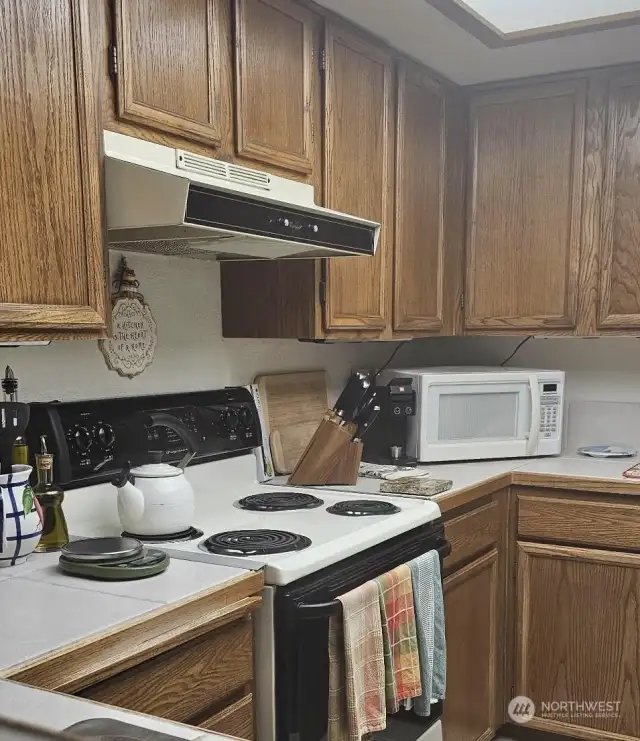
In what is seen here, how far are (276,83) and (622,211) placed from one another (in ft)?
4.41

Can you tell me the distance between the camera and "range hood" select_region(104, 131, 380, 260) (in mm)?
1422

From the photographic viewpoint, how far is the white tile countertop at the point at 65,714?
2.20 ft

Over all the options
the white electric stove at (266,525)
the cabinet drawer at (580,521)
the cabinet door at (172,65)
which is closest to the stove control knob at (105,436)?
the white electric stove at (266,525)

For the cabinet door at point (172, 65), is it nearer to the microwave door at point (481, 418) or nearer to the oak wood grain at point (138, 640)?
the oak wood grain at point (138, 640)

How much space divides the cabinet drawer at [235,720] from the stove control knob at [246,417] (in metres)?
0.92

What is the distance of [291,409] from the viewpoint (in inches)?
97.1

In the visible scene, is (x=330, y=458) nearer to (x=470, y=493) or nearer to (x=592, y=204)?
(x=470, y=493)

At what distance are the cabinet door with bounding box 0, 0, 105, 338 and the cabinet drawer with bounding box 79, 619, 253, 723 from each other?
0.57 meters

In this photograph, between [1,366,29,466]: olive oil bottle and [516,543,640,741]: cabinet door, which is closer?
[1,366,29,466]: olive oil bottle

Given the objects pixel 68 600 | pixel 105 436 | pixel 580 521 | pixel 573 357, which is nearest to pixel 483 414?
pixel 580 521

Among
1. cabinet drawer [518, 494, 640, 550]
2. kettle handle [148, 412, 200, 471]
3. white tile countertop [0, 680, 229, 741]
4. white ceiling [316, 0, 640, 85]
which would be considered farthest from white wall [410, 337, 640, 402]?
white tile countertop [0, 680, 229, 741]

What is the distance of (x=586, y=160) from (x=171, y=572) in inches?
80.6

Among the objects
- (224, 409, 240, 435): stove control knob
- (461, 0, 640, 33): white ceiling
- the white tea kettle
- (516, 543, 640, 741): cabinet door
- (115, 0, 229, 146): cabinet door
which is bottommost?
(516, 543, 640, 741): cabinet door

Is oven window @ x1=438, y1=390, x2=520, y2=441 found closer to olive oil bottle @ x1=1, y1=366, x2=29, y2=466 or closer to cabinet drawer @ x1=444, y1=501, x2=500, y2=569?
cabinet drawer @ x1=444, y1=501, x2=500, y2=569
